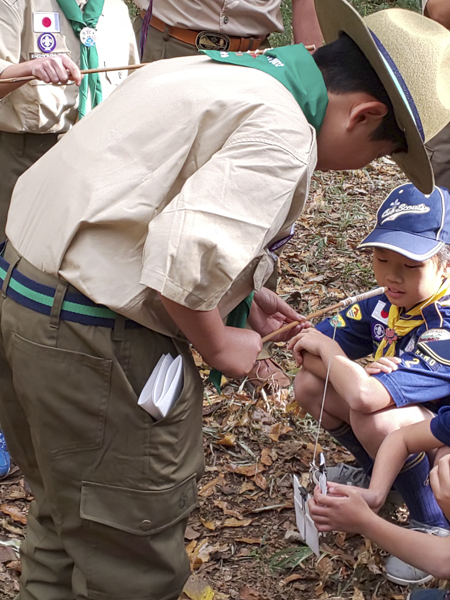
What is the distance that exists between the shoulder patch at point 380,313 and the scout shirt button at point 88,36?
74.9 inches

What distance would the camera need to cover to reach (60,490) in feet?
7.16

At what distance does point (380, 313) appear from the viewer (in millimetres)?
3066

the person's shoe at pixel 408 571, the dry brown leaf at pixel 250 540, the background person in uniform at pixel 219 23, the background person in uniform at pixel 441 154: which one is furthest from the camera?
the background person in uniform at pixel 219 23

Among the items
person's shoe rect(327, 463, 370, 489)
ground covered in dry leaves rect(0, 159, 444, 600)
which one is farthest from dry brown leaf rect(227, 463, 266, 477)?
person's shoe rect(327, 463, 370, 489)

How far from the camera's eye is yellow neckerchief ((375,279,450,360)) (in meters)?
2.85

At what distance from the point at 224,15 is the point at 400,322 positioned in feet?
7.70

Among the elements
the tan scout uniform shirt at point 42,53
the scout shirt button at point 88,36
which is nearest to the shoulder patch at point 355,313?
the tan scout uniform shirt at point 42,53

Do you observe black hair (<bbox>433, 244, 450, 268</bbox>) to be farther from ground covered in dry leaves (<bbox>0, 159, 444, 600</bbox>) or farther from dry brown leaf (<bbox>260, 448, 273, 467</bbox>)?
dry brown leaf (<bbox>260, 448, 273, 467</bbox>)

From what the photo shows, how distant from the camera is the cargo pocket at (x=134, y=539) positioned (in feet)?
7.04

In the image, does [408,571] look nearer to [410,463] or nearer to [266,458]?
[410,463]

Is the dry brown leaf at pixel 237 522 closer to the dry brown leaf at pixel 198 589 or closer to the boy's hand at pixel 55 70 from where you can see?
the dry brown leaf at pixel 198 589

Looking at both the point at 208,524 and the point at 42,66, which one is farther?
the point at 208,524

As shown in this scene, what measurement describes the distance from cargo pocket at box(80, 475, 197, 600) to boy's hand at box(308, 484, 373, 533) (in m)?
0.38

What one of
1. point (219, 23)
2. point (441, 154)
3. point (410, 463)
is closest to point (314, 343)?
point (410, 463)
